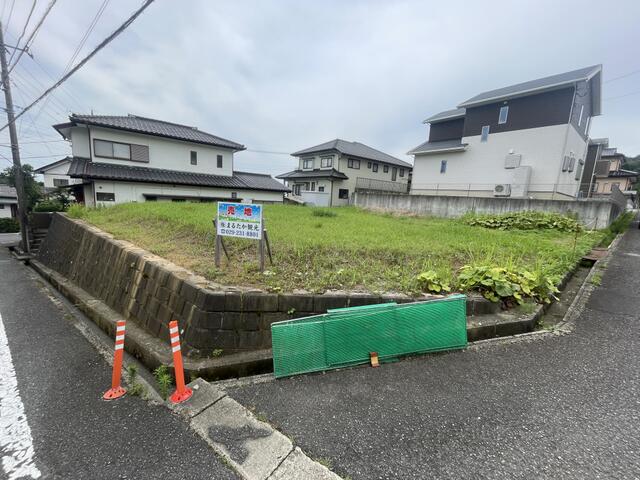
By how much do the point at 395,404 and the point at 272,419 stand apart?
1.04 m

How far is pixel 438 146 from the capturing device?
62.8 feet

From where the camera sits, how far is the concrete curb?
180cm

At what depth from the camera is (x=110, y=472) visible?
184cm

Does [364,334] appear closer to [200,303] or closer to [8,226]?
[200,303]

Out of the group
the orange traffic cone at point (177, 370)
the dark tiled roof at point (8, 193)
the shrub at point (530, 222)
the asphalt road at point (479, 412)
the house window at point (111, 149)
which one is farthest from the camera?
the dark tiled roof at point (8, 193)

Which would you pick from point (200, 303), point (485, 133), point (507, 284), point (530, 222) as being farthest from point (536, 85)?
point (200, 303)

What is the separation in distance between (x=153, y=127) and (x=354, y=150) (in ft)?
52.4

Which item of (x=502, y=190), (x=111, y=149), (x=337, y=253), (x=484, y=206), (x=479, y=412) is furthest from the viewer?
(x=111, y=149)

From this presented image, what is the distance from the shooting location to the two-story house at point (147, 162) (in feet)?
49.9

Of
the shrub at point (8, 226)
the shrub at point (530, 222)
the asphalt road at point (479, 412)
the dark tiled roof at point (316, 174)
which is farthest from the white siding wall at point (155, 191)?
the asphalt road at point (479, 412)

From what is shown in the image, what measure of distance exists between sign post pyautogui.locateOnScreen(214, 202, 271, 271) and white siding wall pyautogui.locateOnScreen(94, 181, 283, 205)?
1530 cm

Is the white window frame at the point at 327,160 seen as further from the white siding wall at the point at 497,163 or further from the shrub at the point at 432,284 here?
the shrub at the point at 432,284

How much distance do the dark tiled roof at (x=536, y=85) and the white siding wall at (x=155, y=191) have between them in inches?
669

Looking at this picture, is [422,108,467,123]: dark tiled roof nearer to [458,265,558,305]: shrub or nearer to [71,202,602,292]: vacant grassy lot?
[71,202,602,292]: vacant grassy lot
